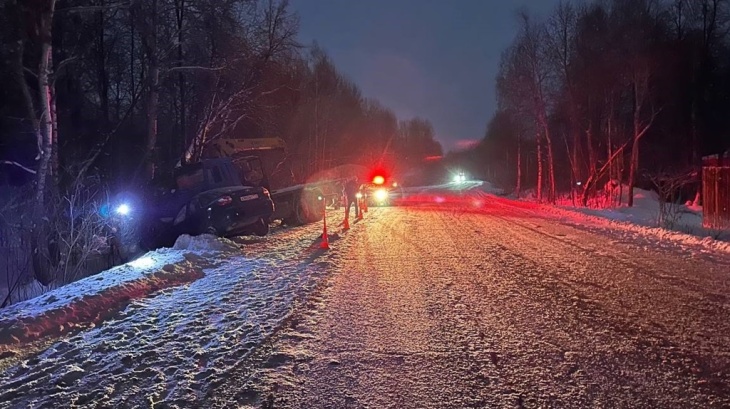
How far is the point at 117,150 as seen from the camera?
27344 millimetres

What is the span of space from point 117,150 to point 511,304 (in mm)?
25056

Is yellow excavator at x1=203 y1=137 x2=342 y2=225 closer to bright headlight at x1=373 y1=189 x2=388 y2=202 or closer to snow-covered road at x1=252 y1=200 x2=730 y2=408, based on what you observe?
snow-covered road at x1=252 y1=200 x2=730 y2=408

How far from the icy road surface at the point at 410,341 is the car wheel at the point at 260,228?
4655 mm

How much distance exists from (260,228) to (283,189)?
13.0ft

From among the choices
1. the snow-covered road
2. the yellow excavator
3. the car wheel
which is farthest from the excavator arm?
the snow-covered road

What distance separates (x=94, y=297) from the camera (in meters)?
7.11

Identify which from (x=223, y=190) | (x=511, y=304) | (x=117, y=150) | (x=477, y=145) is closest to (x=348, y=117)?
(x=117, y=150)

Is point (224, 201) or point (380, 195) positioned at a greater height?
point (224, 201)

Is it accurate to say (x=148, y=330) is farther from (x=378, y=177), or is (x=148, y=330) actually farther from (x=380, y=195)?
(x=378, y=177)

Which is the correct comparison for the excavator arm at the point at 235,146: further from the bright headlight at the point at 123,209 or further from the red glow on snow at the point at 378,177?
the bright headlight at the point at 123,209

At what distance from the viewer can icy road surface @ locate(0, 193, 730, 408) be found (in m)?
4.22

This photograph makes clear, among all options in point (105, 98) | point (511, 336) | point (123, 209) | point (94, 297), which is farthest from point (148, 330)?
A: point (105, 98)

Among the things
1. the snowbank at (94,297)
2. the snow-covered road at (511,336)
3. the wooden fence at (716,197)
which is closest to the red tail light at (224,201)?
the snowbank at (94,297)

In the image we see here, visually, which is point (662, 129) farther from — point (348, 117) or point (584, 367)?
point (584, 367)
